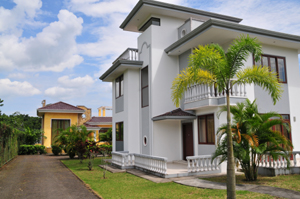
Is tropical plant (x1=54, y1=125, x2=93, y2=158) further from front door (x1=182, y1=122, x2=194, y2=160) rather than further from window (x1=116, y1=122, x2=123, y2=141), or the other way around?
front door (x1=182, y1=122, x2=194, y2=160)

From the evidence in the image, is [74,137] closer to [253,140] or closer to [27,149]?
[27,149]

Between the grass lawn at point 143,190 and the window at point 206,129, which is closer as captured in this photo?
the grass lawn at point 143,190

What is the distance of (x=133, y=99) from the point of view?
57.2 ft

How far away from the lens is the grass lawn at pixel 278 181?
8852mm

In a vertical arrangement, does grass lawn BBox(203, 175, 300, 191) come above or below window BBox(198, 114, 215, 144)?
below

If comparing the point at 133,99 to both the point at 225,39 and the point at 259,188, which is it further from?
the point at 259,188

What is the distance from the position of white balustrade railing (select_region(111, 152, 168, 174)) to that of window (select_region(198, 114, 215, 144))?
2.92 metres

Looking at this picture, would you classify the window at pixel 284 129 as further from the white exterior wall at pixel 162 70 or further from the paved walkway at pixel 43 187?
the paved walkway at pixel 43 187

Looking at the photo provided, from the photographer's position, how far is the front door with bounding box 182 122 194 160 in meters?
15.0

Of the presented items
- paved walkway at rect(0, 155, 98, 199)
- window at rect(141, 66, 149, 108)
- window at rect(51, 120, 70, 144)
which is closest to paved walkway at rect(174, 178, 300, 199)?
paved walkway at rect(0, 155, 98, 199)

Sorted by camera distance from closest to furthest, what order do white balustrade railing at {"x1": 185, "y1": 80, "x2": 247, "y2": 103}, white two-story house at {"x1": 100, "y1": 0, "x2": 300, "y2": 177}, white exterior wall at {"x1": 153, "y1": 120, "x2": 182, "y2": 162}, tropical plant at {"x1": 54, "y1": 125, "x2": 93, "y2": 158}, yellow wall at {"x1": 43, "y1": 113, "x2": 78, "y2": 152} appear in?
white balustrade railing at {"x1": 185, "y1": 80, "x2": 247, "y2": 103}, white two-story house at {"x1": 100, "y1": 0, "x2": 300, "y2": 177}, white exterior wall at {"x1": 153, "y1": 120, "x2": 182, "y2": 162}, tropical plant at {"x1": 54, "y1": 125, "x2": 93, "y2": 158}, yellow wall at {"x1": 43, "y1": 113, "x2": 78, "y2": 152}

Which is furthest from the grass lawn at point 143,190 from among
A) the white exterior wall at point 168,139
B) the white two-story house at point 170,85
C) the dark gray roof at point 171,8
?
the dark gray roof at point 171,8

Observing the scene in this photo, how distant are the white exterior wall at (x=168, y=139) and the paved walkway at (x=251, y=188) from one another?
505 centimetres

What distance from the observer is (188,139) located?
603 inches
